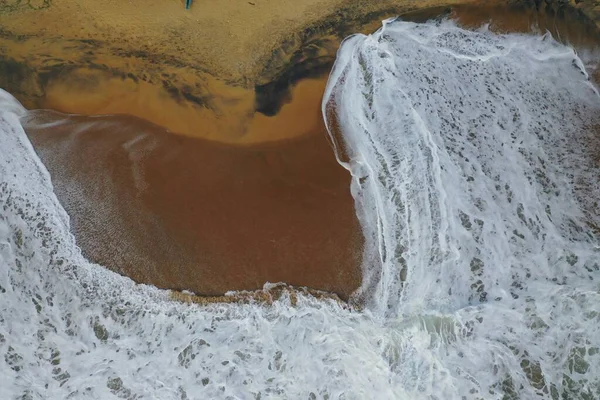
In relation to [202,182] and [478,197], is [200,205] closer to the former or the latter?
[202,182]

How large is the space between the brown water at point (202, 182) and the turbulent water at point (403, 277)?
16 cm

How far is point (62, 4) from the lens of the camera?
414 cm

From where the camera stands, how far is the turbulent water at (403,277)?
3.66m

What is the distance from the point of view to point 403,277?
3.84 meters

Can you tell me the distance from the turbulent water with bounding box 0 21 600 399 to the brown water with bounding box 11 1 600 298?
0.16 m

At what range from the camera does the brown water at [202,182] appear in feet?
12.8

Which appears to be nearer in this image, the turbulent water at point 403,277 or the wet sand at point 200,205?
the turbulent water at point 403,277

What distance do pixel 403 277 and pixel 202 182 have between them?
6.11 ft

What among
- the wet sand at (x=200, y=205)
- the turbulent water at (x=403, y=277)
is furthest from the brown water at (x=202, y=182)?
the turbulent water at (x=403, y=277)

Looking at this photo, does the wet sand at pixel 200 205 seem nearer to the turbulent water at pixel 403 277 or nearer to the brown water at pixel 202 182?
the brown water at pixel 202 182

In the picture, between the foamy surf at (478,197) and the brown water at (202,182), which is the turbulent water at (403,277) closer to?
the foamy surf at (478,197)

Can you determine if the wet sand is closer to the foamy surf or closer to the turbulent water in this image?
the turbulent water

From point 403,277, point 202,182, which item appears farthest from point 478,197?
point 202,182

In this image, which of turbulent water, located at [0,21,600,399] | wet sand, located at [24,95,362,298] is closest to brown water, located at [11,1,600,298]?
wet sand, located at [24,95,362,298]
